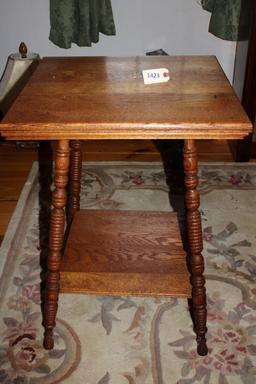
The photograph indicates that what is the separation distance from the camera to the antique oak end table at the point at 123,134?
3.15 feet

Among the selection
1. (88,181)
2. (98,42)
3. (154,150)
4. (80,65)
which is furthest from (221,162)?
(80,65)

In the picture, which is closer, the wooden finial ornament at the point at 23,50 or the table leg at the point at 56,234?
the table leg at the point at 56,234

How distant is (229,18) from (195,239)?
5.11 ft

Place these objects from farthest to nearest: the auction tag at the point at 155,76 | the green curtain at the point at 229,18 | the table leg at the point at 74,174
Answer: the green curtain at the point at 229,18
the table leg at the point at 74,174
the auction tag at the point at 155,76

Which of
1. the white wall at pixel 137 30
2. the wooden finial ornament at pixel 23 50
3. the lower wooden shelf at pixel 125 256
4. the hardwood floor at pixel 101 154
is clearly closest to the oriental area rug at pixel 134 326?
the lower wooden shelf at pixel 125 256

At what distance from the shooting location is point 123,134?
965 mm

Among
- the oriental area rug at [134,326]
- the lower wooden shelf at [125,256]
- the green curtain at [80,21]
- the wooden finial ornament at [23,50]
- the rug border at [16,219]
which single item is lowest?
the oriental area rug at [134,326]

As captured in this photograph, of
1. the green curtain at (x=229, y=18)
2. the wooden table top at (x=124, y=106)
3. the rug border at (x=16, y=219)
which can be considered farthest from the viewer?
the green curtain at (x=229, y=18)

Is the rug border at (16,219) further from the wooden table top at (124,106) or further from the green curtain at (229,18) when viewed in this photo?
the green curtain at (229,18)

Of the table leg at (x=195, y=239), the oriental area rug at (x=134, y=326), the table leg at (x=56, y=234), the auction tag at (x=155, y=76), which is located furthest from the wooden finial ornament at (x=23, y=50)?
the table leg at (x=195, y=239)

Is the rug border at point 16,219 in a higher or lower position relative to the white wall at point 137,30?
lower

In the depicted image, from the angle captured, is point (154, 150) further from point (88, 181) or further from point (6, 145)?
point (6, 145)

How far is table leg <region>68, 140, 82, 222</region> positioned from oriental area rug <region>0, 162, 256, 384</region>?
0.77ft

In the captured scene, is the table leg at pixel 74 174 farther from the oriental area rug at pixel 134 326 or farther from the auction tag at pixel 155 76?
the auction tag at pixel 155 76
